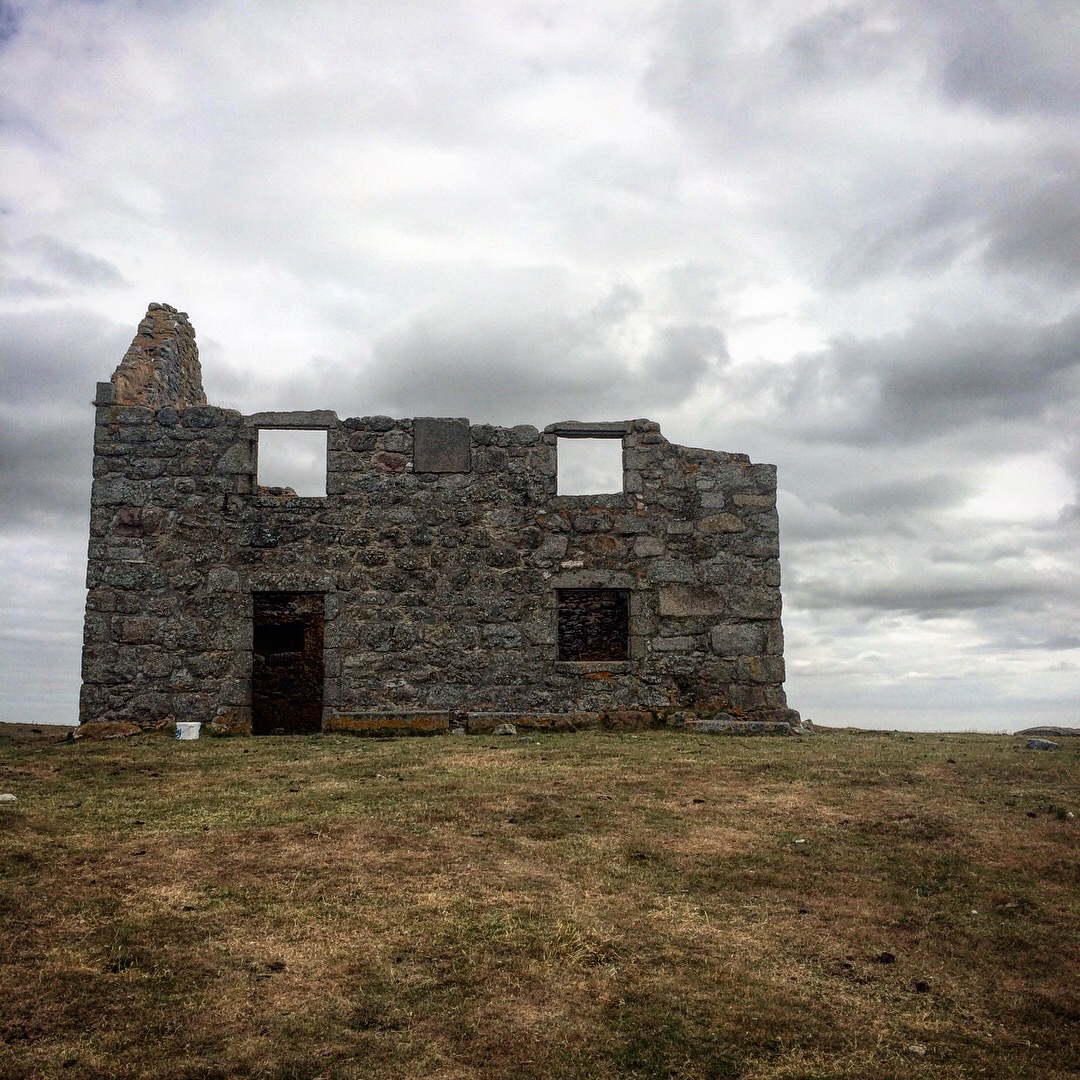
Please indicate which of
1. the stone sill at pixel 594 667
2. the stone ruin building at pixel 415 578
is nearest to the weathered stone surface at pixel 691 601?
the stone ruin building at pixel 415 578

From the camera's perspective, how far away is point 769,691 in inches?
505

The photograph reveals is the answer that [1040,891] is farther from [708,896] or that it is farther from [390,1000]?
[390,1000]

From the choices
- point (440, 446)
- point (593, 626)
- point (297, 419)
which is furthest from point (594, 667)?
point (297, 419)

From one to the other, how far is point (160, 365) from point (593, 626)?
720 centimetres

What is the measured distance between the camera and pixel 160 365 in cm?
1393

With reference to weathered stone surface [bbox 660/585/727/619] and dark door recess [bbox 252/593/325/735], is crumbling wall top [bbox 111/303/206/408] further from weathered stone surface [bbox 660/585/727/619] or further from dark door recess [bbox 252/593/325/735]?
weathered stone surface [bbox 660/585/727/619]

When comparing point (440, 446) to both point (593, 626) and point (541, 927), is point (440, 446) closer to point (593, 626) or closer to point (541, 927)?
point (593, 626)

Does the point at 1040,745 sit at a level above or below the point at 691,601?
below

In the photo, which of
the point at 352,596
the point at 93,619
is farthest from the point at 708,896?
the point at 93,619

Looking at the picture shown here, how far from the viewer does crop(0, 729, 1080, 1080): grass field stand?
3873mm

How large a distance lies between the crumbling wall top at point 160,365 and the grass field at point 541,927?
641 centimetres

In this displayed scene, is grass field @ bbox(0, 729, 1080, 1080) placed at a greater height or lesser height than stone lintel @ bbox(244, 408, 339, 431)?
lesser

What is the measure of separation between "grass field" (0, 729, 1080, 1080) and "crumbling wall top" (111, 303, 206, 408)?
641cm

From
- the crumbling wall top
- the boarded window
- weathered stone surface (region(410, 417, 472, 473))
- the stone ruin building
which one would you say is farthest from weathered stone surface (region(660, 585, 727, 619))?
the crumbling wall top
